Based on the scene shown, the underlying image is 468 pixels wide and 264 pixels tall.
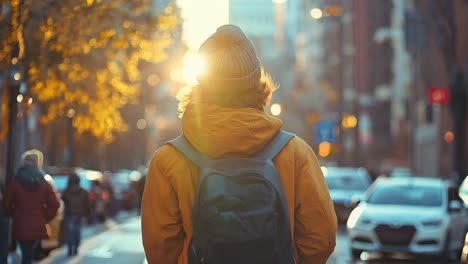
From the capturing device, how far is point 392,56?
10225cm

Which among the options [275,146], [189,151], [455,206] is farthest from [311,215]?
[455,206]

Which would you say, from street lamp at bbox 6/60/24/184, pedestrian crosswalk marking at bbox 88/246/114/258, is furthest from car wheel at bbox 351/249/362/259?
street lamp at bbox 6/60/24/184

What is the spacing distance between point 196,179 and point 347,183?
105 ft

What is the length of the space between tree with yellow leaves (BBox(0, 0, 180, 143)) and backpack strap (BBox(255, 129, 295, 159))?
16548 millimetres

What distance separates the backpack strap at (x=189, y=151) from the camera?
499 centimetres

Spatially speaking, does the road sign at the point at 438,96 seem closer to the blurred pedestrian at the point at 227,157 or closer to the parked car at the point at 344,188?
the parked car at the point at 344,188

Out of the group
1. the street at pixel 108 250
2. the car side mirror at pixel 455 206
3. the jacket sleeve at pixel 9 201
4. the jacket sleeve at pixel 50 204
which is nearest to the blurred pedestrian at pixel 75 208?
the street at pixel 108 250

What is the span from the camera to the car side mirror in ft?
77.5

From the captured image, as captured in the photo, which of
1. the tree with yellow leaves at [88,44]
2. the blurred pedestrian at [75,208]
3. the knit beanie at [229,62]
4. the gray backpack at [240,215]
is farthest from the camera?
the tree with yellow leaves at [88,44]

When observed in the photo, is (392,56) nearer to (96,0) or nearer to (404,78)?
(404,78)

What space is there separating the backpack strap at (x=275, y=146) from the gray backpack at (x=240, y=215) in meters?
0.06

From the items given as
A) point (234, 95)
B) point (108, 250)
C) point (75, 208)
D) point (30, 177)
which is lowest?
point (108, 250)

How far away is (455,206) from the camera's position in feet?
77.9

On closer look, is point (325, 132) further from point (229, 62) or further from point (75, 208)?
point (229, 62)
